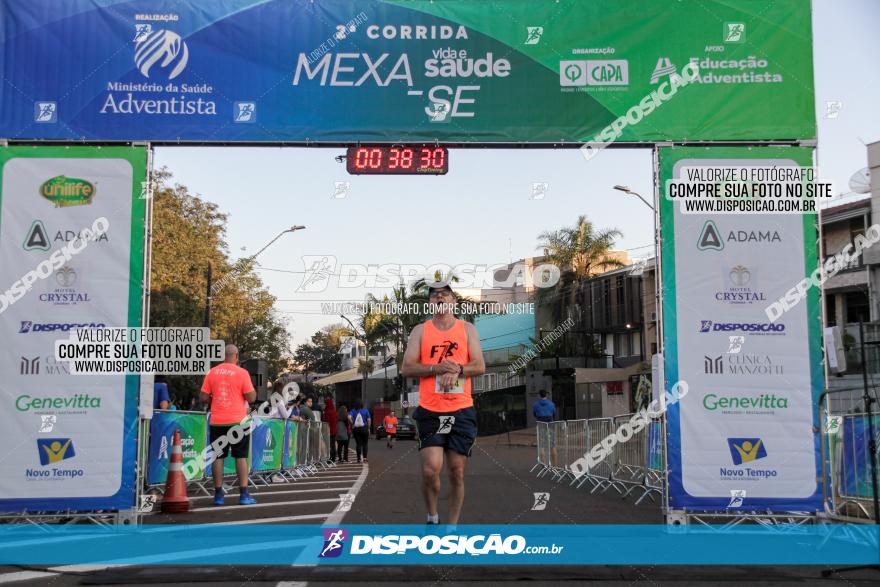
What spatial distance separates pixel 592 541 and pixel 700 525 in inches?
77.9

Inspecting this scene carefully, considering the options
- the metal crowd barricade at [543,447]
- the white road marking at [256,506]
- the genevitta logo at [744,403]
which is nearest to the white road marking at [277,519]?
the white road marking at [256,506]

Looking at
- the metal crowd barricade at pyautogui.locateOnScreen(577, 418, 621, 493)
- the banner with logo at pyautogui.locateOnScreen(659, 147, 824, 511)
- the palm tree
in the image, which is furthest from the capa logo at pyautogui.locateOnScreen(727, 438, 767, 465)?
the palm tree

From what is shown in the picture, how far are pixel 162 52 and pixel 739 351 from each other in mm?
6743

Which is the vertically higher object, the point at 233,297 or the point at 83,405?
the point at 233,297

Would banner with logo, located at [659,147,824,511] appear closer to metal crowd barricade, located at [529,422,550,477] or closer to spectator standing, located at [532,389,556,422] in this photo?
metal crowd barricade, located at [529,422,550,477]

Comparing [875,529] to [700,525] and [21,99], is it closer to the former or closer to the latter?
[700,525]

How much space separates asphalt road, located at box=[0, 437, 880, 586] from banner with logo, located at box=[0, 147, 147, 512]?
1.01m

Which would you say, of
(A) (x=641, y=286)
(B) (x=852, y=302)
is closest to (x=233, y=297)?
(A) (x=641, y=286)

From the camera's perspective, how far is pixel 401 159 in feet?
30.9

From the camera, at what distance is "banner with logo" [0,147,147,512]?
8703 mm

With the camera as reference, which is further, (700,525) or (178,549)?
(700,525)

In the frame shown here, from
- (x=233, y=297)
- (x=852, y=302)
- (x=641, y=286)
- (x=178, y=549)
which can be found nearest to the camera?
(x=178, y=549)

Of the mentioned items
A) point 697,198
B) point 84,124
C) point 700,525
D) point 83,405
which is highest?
point 84,124

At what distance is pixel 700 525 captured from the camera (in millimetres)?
8617
